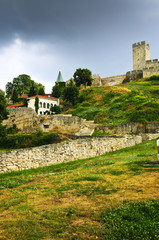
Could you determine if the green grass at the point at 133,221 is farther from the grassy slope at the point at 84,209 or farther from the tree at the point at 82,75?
the tree at the point at 82,75

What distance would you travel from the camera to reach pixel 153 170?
8.68 metres

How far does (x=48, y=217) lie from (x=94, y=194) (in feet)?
6.12

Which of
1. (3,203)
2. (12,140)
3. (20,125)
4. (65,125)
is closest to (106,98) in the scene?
(65,125)

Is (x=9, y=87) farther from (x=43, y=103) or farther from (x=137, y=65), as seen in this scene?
(x=137, y=65)

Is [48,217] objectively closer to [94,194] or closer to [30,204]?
[30,204]

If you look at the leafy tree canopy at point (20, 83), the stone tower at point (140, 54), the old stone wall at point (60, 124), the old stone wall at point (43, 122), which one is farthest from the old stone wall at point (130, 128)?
the leafy tree canopy at point (20, 83)

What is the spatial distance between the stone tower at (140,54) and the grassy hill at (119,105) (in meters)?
15.6

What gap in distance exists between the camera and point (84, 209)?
16.5ft

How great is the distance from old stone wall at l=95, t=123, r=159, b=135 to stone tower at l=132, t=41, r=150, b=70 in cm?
5634

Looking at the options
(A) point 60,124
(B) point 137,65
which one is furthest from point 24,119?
(B) point 137,65

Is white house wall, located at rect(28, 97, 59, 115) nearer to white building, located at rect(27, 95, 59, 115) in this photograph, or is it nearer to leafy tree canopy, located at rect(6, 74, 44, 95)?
white building, located at rect(27, 95, 59, 115)

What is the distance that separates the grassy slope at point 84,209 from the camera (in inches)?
156

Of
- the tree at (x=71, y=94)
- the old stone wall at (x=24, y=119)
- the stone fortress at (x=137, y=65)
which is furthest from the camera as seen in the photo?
the stone fortress at (x=137, y=65)

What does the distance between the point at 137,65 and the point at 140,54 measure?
4.26 metres
